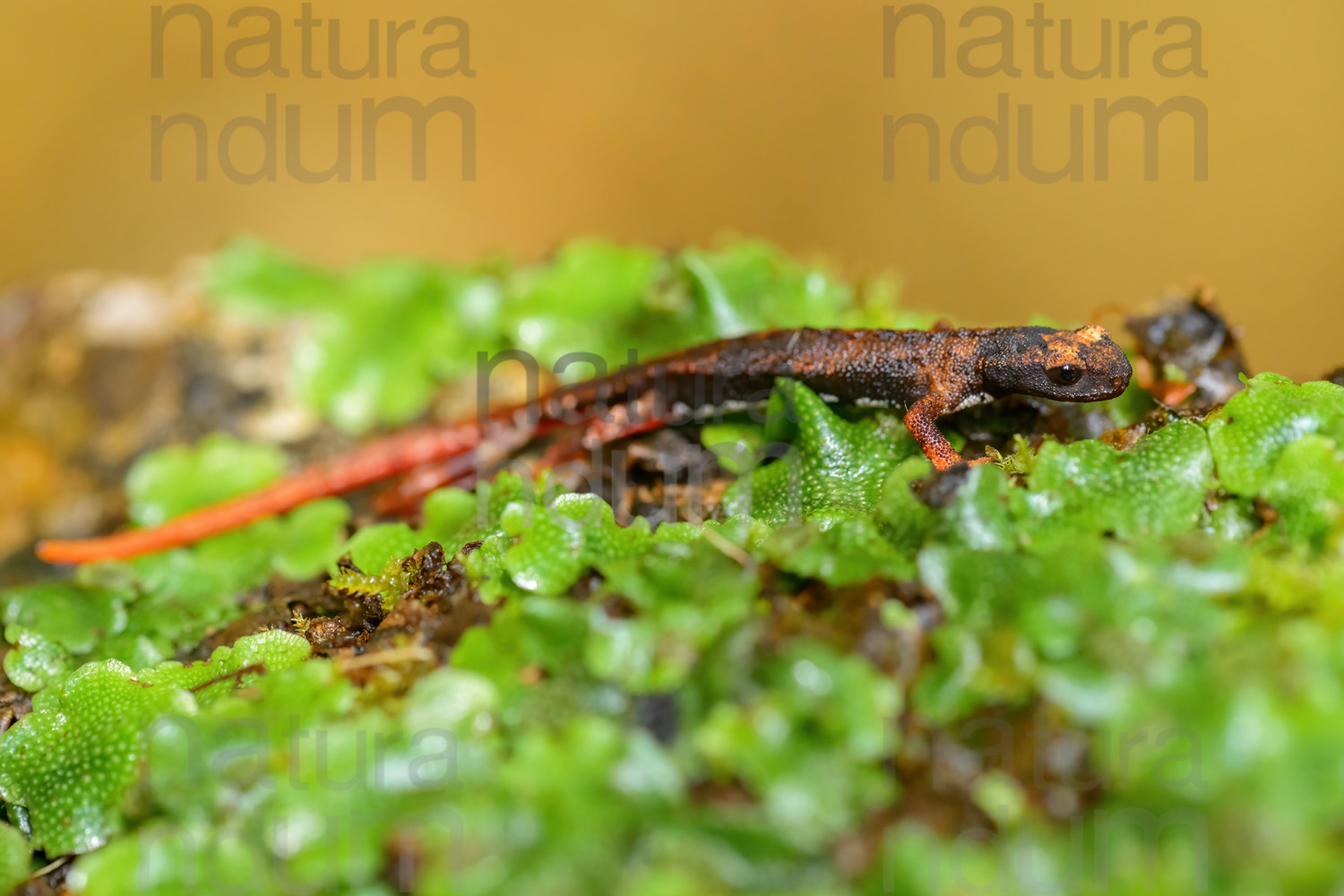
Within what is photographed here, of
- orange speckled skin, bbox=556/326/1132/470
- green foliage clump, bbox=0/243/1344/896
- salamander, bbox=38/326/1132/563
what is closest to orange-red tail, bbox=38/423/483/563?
salamander, bbox=38/326/1132/563

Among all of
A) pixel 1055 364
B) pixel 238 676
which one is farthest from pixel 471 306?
pixel 1055 364

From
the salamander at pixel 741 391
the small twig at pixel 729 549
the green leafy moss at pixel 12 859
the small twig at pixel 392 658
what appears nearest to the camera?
the small twig at pixel 729 549

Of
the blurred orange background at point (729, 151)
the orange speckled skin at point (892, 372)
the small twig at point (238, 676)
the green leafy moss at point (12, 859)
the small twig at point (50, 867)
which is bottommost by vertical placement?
the small twig at point (50, 867)

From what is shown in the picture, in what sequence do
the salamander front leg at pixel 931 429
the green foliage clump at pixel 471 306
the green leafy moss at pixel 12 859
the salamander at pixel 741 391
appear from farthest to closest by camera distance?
the green foliage clump at pixel 471 306 → the salamander at pixel 741 391 → the salamander front leg at pixel 931 429 → the green leafy moss at pixel 12 859

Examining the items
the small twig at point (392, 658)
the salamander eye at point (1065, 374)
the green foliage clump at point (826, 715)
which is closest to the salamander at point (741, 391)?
the salamander eye at point (1065, 374)

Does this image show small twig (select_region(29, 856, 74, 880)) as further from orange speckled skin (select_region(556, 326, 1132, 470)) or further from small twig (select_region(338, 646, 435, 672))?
orange speckled skin (select_region(556, 326, 1132, 470))

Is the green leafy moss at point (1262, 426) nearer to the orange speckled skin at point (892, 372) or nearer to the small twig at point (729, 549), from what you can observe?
the orange speckled skin at point (892, 372)

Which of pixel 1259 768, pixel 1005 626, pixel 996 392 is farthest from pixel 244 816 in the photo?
pixel 996 392

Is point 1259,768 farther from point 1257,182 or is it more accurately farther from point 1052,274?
point 1257,182
